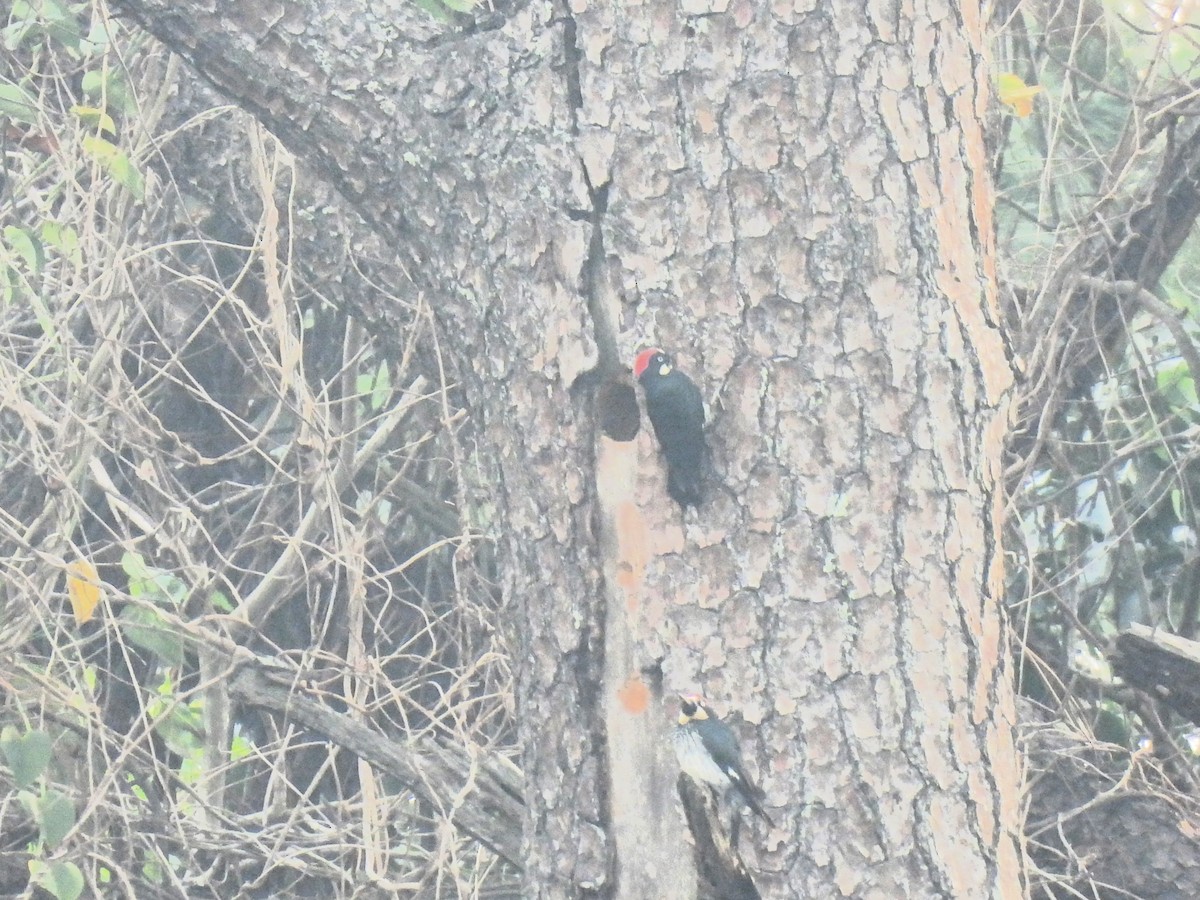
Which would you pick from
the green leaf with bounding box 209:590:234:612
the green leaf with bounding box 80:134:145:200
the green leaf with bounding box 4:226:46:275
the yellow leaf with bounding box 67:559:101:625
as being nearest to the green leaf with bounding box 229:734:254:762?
the green leaf with bounding box 209:590:234:612

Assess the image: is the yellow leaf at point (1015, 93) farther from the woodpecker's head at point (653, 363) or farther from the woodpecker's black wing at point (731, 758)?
the woodpecker's black wing at point (731, 758)

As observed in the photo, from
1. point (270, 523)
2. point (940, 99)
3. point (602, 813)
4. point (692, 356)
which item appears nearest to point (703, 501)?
point (692, 356)

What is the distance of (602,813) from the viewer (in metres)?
1.70

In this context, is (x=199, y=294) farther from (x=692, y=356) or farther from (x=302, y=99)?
(x=692, y=356)

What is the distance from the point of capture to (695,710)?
162 cm

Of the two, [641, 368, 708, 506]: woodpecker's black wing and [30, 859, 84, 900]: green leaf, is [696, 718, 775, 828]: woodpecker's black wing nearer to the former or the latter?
[641, 368, 708, 506]: woodpecker's black wing

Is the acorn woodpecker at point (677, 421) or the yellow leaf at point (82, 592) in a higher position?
the yellow leaf at point (82, 592)

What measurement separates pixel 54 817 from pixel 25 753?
124 millimetres

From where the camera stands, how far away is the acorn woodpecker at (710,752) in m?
1.54

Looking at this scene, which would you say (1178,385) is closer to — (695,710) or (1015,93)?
(1015,93)

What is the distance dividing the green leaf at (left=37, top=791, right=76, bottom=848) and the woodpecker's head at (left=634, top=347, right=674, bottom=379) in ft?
4.31

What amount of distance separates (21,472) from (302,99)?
1543 millimetres

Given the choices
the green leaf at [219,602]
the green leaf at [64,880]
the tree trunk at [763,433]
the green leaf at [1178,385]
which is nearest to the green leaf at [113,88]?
the green leaf at [219,602]

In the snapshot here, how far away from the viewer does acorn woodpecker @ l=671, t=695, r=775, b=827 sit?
1.54 meters
